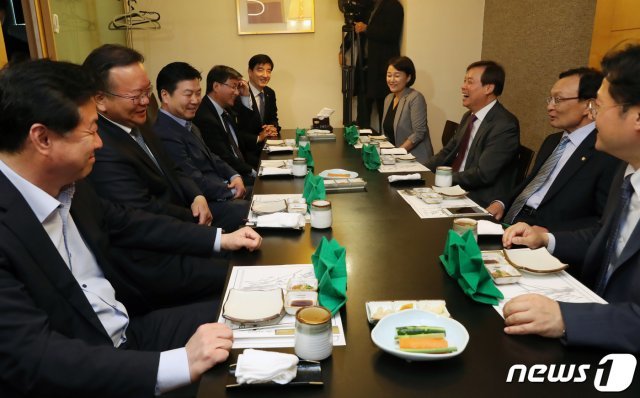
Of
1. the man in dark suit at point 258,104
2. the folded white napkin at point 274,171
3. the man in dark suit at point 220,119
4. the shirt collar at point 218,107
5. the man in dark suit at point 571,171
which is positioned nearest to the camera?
the man in dark suit at point 571,171

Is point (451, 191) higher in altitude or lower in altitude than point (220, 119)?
lower

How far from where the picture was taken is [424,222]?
1.79 m

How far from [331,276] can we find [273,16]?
527cm

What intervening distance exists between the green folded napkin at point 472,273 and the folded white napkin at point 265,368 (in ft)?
1.65

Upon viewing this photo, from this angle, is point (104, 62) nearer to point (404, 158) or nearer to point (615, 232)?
point (404, 158)

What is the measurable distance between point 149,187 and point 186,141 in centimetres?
83

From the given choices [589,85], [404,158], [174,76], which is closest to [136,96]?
[174,76]

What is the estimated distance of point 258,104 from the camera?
4.95m

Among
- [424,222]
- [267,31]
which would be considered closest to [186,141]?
[424,222]

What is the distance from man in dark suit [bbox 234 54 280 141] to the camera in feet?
15.0

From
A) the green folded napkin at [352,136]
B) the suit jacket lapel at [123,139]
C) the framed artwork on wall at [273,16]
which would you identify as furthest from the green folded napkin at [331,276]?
the framed artwork on wall at [273,16]

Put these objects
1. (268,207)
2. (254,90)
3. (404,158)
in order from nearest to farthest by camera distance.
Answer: (268,207) → (404,158) → (254,90)

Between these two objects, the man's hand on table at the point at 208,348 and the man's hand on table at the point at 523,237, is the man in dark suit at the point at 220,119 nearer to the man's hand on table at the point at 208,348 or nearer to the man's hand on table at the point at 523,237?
the man's hand on table at the point at 523,237

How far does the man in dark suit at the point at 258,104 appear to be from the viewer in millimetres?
4566
